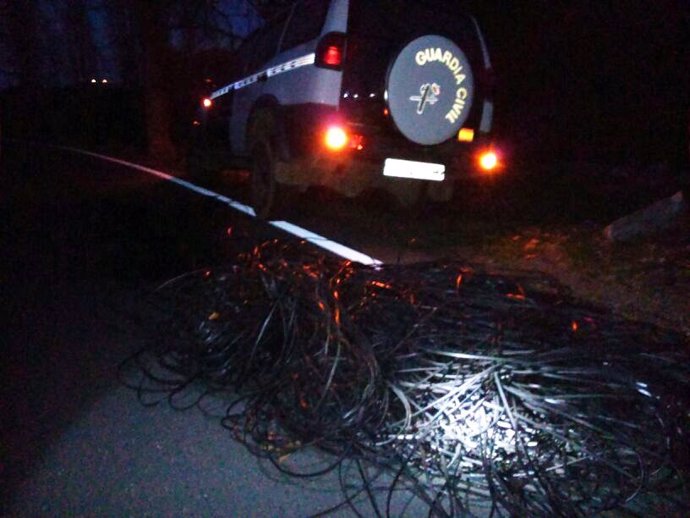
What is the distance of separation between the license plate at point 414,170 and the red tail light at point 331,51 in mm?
983

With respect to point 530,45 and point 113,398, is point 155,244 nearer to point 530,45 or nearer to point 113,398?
point 113,398

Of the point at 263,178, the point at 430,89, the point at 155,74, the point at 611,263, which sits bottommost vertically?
the point at 611,263

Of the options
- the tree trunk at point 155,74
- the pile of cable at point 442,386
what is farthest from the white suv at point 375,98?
the tree trunk at point 155,74

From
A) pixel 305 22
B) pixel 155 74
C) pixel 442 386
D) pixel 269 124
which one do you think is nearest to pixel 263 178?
pixel 269 124

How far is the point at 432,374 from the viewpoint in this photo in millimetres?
3180

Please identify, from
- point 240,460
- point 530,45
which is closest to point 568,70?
point 530,45

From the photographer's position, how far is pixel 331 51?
5.73 m

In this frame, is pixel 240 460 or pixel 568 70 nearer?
pixel 240 460

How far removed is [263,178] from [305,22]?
1.76m

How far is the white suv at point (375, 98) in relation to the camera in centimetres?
566

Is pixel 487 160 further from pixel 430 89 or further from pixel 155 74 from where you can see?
pixel 155 74

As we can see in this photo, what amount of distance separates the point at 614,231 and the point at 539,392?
3410mm

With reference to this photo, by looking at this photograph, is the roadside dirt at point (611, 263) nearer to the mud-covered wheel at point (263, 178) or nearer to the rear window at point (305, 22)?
the mud-covered wheel at point (263, 178)

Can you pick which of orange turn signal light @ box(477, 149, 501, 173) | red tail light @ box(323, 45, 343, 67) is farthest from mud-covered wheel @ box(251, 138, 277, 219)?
orange turn signal light @ box(477, 149, 501, 173)
